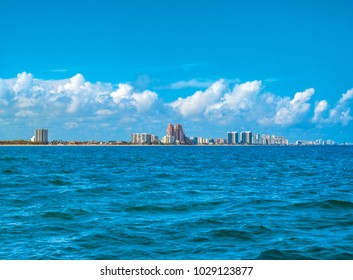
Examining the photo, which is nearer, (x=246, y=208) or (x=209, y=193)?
(x=246, y=208)

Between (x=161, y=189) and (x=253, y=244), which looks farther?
(x=161, y=189)

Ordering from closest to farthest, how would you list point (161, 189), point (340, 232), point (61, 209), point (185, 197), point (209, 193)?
point (340, 232) → point (61, 209) → point (185, 197) → point (209, 193) → point (161, 189)

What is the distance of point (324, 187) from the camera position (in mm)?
44562

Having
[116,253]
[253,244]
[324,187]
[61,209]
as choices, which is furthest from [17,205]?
[324,187]

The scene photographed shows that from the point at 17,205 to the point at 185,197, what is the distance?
41.5ft

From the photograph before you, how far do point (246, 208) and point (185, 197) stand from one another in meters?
6.88

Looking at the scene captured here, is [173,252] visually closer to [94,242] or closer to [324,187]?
[94,242]

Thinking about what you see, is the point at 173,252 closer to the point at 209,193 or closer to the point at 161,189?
the point at 209,193

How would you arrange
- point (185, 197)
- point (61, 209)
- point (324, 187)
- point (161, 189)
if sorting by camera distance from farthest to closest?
point (324, 187), point (161, 189), point (185, 197), point (61, 209)

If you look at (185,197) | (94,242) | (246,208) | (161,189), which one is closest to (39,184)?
(161,189)

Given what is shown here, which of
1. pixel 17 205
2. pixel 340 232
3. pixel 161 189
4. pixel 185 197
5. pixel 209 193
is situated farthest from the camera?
pixel 161 189

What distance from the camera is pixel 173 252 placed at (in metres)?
17.9

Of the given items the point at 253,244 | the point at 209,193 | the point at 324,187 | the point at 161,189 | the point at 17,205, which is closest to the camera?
the point at 253,244

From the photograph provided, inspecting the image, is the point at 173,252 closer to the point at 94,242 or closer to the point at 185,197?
the point at 94,242
